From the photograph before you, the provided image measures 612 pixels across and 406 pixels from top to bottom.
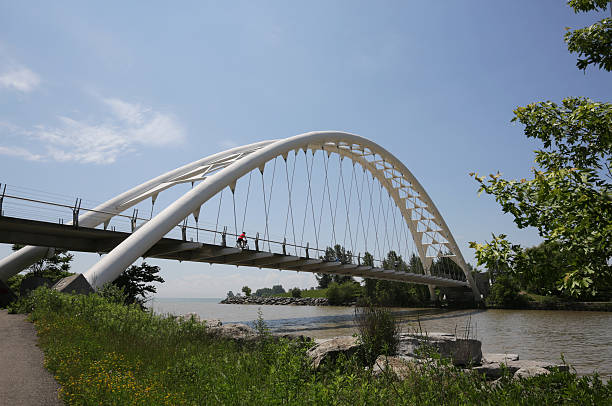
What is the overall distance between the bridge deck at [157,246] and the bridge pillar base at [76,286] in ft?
17.5

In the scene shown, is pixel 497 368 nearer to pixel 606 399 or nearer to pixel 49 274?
pixel 606 399

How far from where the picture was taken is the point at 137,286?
29359 millimetres

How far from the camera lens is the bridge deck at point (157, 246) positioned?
1830 centimetres

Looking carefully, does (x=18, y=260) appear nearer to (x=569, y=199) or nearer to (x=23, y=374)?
(x=23, y=374)

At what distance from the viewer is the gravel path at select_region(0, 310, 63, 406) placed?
16.9ft

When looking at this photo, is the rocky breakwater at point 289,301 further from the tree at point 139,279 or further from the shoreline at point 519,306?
the tree at point 139,279

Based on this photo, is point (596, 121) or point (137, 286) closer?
point (596, 121)

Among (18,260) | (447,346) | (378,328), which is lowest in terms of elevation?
(447,346)

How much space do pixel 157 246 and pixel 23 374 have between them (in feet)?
54.2

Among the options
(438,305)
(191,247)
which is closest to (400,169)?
(438,305)

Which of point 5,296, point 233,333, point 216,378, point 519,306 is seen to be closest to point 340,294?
point 519,306

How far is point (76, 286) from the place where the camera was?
546 inches

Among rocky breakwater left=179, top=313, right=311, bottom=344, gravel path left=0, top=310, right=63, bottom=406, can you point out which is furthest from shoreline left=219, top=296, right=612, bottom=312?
gravel path left=0, top=310, right=63, bottom=406

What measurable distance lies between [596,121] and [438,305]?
5911 cm
